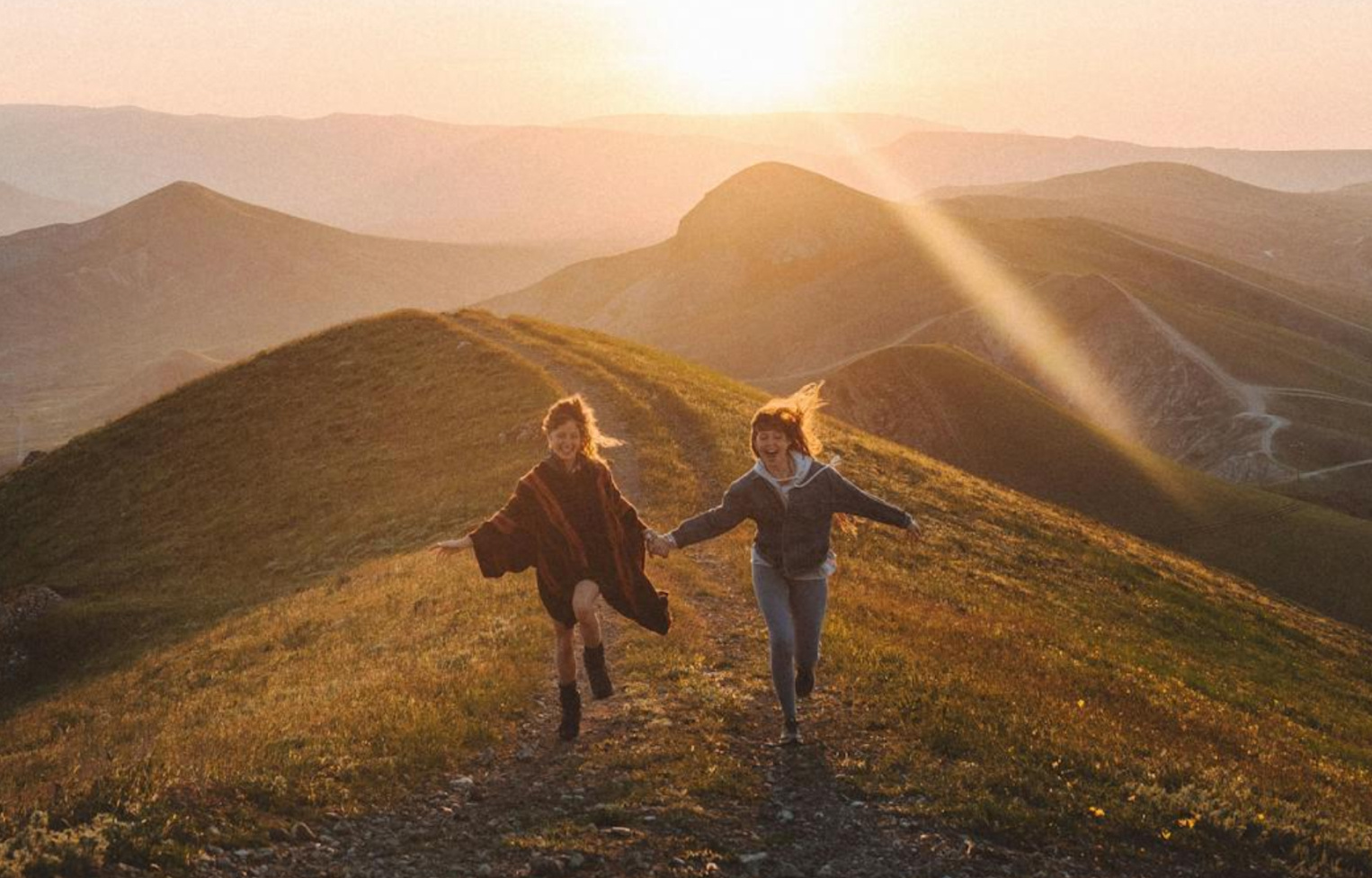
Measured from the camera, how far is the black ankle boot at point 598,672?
11660 millimetres

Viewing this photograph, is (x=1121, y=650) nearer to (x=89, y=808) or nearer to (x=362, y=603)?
(x=362, y=603)

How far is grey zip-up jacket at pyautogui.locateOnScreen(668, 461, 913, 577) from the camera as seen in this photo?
11.2 m

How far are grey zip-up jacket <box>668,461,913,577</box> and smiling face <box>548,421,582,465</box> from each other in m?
1.48

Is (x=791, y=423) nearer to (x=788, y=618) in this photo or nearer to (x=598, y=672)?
(x=788, y=618)

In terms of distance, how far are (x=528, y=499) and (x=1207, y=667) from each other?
21687 mm

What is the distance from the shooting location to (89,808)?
8.85 meters

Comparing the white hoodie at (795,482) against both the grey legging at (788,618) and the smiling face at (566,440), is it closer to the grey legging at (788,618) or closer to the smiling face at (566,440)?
the grey legging at (788,618)

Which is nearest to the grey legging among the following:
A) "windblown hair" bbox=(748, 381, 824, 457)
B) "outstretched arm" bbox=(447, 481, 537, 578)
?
"windblown hair" bbox=(748, 381, 824, 457)

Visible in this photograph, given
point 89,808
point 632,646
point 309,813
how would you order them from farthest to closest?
point 632,646, point 309,813, point 89,808

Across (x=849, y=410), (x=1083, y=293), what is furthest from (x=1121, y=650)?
(x=1083, y=293)

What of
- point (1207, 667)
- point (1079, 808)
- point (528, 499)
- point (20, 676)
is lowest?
point (1207, 667)

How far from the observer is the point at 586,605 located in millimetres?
10922

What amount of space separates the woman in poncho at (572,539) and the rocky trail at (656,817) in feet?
4.22

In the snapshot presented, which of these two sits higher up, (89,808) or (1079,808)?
(89,808)
